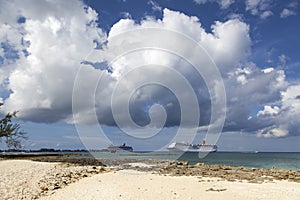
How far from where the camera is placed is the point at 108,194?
16062mm

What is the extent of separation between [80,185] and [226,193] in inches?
394

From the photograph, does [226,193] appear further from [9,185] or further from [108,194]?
[9,185]

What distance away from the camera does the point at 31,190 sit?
16.1 m

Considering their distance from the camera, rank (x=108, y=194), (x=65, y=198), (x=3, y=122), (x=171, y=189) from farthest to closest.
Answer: (x=3, y=122)
(x=171, y=189)
(x=108, y=194)
(x=65, y=198)

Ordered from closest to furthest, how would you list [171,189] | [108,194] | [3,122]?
1. [108,194]
2. [171,189]
3. [3,122]

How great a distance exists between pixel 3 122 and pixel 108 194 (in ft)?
151

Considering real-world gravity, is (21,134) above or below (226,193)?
above

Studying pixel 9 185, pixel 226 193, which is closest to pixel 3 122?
pixel 9 185

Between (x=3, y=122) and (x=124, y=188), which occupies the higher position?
(x=3, y=122)

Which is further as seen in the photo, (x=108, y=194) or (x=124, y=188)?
(x=124, y=188)

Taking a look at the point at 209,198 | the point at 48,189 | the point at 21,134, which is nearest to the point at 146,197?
the point at 209,198

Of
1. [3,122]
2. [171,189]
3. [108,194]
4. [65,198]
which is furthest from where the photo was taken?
[3,122]

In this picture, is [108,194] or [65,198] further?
[108,194]

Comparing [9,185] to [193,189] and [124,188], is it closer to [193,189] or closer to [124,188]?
[124,188]
